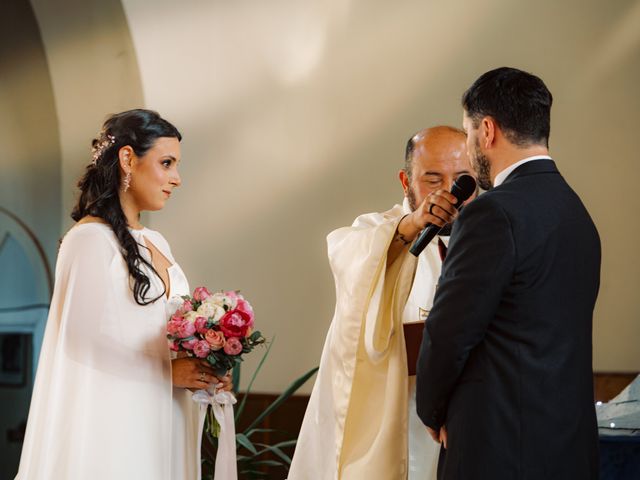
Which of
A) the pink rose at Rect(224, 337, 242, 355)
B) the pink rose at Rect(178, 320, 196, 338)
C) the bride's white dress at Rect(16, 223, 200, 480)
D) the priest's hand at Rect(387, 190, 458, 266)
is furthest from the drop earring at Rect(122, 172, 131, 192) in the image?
the priest's hand at Rect(387, 190, 458, 266)

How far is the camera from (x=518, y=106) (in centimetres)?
224

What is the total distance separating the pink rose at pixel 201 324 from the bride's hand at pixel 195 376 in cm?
17

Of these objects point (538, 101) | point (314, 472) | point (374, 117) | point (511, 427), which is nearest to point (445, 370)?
point (511, 427)

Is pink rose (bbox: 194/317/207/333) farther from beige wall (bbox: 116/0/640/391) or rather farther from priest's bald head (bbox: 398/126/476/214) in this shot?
beige wall (bbox: 116/0/640/391)

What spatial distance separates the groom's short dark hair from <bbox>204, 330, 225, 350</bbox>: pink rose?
3.79 ft

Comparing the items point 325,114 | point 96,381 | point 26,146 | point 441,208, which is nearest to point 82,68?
point 26,146

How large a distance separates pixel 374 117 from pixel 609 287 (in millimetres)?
1630

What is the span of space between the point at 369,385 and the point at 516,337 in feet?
2.98

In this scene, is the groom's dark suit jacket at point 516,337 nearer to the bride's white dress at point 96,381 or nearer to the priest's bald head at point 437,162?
the priest's bald head at point 437,162

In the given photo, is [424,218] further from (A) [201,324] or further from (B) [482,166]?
(A) [201,324]

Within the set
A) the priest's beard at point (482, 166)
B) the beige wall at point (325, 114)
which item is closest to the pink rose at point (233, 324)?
the priest's beard at point (482, 166)

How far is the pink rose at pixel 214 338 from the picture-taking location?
279cm

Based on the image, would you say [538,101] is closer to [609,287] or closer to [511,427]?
[511,427]

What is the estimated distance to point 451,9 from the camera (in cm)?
481
